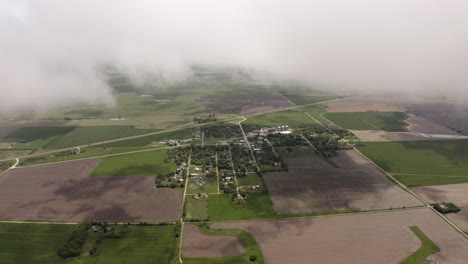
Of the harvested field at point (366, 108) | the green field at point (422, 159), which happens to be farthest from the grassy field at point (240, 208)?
the harvested field at point (366, 108)

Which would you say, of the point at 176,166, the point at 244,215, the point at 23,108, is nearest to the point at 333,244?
the point at 244,215

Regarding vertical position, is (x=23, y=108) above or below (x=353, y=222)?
above

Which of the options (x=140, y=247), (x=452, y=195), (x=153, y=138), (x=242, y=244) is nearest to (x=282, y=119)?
(x=153, y=138)

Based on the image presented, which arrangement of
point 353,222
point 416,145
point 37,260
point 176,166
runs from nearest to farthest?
point 37,260 < point 353,222 < point 176,166 < point 416,145

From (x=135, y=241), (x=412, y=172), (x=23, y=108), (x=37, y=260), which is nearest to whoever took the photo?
(x=37, y=260)

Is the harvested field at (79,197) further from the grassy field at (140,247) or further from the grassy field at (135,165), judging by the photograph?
the grassy field at (140,247)

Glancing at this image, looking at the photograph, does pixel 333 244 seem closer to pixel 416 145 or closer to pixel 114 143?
pixel 416 145
